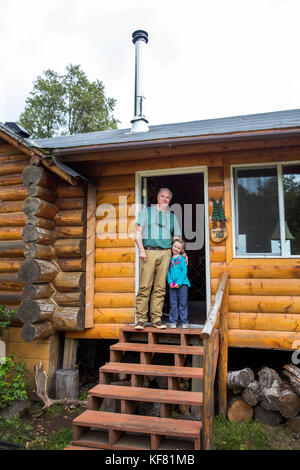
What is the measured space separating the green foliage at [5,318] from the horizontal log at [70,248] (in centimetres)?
107

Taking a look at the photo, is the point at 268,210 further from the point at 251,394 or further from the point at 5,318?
the point at 5,318

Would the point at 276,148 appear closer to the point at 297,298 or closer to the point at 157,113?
the point at 297,298

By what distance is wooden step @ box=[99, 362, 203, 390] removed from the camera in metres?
4.00

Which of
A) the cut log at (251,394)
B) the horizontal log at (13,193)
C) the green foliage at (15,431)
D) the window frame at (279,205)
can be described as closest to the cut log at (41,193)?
the horizontal log at (13,193)

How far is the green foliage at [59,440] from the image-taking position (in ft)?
12.8

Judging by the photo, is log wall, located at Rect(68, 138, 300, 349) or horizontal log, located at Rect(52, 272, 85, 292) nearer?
log wall, located at Rect(68, 138, 300, 349)

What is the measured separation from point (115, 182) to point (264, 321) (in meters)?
3.03

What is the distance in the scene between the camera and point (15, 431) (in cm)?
421

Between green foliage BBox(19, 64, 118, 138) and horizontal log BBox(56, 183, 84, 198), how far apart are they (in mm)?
20561

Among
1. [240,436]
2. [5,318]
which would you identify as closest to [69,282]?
[5,318]

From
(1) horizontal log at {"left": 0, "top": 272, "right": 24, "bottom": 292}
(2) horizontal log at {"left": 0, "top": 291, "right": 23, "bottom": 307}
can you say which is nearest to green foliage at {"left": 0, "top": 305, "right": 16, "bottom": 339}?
(2) horizontal log at {"left": 0, "top": 291, "right": 23, "bottom": 307}

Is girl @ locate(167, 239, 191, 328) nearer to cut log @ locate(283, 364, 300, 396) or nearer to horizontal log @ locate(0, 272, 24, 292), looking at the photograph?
cut log @ locate(283, 364, 300, 396)
